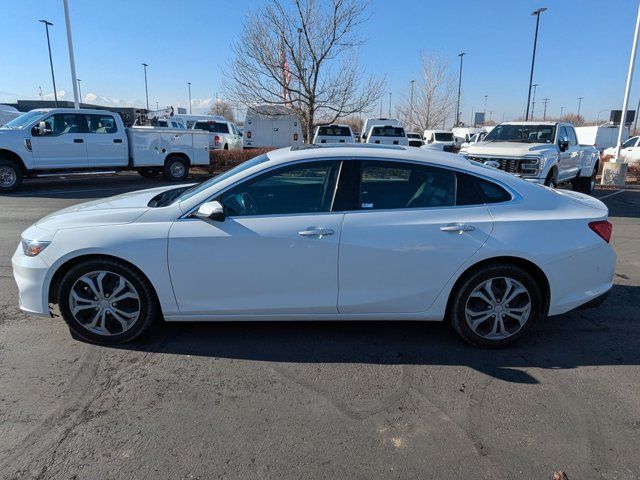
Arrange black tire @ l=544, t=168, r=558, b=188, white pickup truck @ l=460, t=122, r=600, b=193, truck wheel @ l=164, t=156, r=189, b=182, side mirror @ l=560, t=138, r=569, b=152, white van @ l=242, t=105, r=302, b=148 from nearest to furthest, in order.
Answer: white pickup truck @ l=460, t=122, r=600, b=193
black tire @ l=544, t=168, r=558, b=188
side mirror @ l=560, t=138, r=569, b=152
truck wheel @ l=164, t=156, r=189, b=182
white van @ l=242, t=105, r=302, b=148

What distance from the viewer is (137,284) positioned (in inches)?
137

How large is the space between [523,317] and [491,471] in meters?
1.54

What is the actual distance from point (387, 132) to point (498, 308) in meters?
18.9

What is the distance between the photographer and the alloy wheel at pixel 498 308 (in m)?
3.56

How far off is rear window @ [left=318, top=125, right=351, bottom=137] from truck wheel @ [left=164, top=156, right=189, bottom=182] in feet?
24.0

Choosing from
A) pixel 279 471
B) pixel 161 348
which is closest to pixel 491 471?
pixel 279 471

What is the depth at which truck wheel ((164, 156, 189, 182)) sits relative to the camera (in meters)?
15.1

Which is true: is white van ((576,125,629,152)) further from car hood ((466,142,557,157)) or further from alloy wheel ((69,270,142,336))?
alloy wheel ((69,270,142,336))

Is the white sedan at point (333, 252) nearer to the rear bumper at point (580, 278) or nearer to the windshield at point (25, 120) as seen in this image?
the rear bumper at point (580, 278)

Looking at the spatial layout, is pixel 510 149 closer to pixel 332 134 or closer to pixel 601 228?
pixel 601 228

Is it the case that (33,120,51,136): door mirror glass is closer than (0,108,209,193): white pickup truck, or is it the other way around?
(0,108,209,193): white pickup truck

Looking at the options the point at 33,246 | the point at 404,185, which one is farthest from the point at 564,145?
the point at 33,246

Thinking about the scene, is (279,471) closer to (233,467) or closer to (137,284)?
(233,467)

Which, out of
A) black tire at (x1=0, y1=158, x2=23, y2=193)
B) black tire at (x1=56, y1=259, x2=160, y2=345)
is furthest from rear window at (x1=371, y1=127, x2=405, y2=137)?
black tire at (x1=56, y1=259, x2=160, y2=345)
